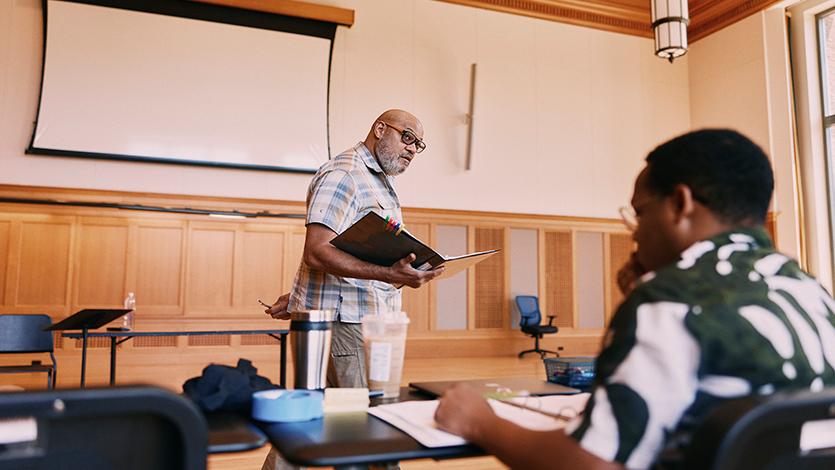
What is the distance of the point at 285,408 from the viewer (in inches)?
45.4

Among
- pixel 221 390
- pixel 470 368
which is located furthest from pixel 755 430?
pixel 470 368

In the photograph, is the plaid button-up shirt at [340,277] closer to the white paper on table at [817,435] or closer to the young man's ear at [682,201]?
the young man's ear at [682,201]

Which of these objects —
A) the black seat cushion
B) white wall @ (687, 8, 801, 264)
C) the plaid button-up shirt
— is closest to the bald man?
the plaid button-up shirt

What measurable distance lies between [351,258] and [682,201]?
4.11 ft

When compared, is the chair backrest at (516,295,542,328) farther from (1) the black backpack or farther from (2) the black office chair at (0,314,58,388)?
(1) the black backpack

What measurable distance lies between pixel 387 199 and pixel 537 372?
5.07 metres

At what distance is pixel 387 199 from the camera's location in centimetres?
241

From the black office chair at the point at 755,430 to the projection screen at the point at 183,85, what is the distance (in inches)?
297

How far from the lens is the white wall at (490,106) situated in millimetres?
7852

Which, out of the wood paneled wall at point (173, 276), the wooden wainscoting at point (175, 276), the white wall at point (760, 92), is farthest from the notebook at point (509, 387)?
the white wall at point (760, 92)

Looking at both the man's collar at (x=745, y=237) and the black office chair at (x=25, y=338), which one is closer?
the man's collar at (x=745, y=237)

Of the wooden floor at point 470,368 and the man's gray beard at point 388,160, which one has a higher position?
the man's gray beard at point 388,160

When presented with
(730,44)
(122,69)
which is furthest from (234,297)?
(730,44)

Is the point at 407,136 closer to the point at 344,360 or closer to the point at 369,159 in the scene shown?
the point at 369,159
